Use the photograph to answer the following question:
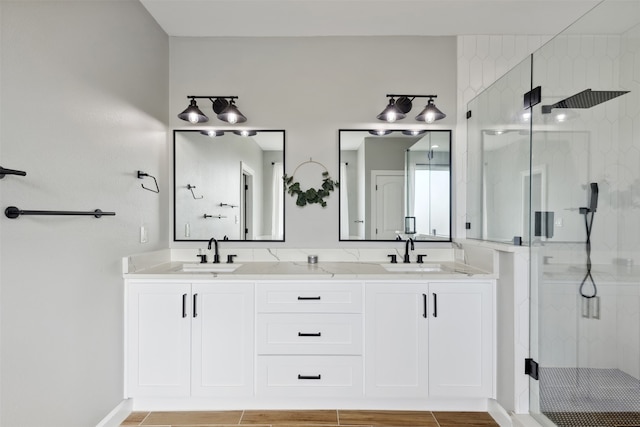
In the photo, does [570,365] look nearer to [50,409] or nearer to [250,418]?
[250,418]

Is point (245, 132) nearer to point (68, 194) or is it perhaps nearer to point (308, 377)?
point (68, 194)

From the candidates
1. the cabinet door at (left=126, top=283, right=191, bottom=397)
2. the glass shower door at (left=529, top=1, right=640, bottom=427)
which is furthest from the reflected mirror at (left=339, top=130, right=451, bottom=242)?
the cabinet door at (left=126, top=283, right=191, bottom=397)

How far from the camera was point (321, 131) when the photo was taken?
108 inches

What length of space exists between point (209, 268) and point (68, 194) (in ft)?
3.70

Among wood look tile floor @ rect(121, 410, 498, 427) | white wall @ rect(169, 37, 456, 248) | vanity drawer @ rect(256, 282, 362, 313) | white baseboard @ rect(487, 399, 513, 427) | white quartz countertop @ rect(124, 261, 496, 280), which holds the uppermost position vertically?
white wall @ rect(169, 37, 456, 248)

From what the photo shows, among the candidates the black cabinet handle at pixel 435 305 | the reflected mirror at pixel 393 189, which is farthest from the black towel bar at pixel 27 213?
the black cabinet handle at pixel 435 305

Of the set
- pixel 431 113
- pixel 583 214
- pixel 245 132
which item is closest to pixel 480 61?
pixel 431 113

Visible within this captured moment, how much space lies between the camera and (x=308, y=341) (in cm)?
213

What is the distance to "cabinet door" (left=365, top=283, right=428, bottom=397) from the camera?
83.7 inches

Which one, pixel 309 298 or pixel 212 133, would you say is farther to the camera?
pixel 212 133

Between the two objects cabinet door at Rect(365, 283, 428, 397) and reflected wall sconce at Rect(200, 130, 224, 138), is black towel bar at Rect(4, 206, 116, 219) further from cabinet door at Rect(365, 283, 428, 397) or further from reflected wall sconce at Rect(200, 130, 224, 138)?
cabinet door at Rect(365, 283, 428, 397)

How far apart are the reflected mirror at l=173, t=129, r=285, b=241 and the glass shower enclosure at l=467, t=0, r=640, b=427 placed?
68.6 inches

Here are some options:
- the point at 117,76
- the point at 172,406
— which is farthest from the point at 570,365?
the point at 117,76

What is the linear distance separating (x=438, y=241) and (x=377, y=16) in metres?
1.77
